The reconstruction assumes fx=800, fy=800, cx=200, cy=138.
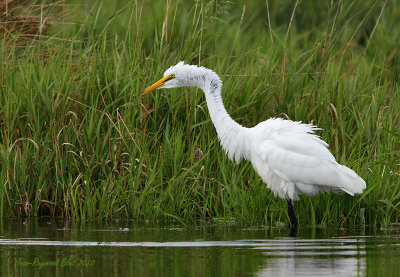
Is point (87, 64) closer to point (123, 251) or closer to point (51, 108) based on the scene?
point (51, 108)

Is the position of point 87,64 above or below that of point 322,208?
above

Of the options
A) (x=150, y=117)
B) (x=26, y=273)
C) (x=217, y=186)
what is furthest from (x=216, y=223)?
(x=26, y=273)

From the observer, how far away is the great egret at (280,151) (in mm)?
7234

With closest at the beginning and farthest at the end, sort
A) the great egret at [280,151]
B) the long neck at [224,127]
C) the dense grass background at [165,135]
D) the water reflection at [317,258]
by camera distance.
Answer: the water reflection at [317,258], the great egret at [280,151], the dense grass background at [165,135], the long neck at [224,127]

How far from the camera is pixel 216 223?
727 centimetres

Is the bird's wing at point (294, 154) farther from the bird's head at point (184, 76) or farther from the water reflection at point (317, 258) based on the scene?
the water reflection at point (317, 258)

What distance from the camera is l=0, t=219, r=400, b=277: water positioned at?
4934mm

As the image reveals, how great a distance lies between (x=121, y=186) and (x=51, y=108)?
120 centimetres

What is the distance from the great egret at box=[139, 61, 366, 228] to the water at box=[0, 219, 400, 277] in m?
0.50

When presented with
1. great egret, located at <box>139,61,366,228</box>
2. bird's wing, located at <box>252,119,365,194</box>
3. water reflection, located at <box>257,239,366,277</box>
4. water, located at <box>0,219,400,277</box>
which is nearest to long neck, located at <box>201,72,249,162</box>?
great egret, located at <box>139,61,366,228</box>

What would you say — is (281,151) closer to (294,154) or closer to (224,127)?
(294,154)

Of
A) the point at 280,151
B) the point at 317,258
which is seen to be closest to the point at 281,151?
the point at 280,151

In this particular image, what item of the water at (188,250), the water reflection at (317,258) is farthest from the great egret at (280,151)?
the water reflection at (317,258)

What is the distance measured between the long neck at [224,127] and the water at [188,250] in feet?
2.74
